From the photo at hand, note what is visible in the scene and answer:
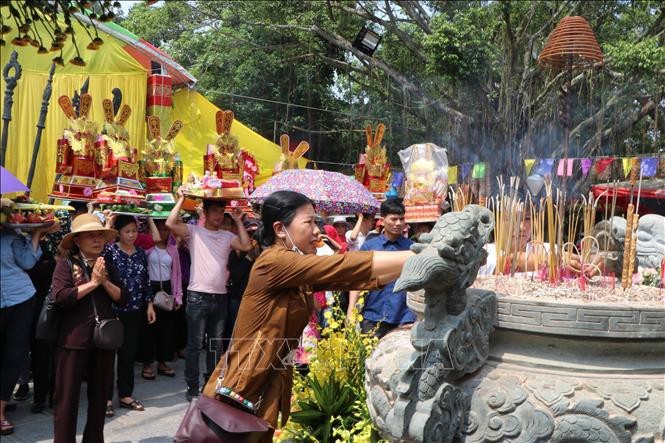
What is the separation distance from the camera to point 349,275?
73.7 inches

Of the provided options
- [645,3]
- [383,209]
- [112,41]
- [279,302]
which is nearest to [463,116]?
[645,3]

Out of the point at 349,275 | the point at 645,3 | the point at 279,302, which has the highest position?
the point at 645,3

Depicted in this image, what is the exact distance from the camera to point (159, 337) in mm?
5332

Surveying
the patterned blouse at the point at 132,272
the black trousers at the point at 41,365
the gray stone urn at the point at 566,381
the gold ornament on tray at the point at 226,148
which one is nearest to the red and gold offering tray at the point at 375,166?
the gold ornament on tray at the point at 226,148

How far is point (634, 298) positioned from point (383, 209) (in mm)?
1805

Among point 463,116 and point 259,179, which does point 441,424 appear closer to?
point 259,179

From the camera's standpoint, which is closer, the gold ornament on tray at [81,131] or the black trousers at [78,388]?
the black trousers at [78,388]

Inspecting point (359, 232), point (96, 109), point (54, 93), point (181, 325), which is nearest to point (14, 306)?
point (181, 325)

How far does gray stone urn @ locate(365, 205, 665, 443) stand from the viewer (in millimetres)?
1758

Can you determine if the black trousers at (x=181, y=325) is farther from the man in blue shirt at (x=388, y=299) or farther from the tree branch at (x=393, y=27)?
the tree branch at (x=393, y=27)

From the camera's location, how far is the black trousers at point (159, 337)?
5.16 metres

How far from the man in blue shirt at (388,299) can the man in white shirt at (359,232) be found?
1284mm

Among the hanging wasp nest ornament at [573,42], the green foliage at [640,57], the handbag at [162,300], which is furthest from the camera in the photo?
the green foliage at [640,57]

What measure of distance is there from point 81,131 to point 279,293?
4245 millimetres
